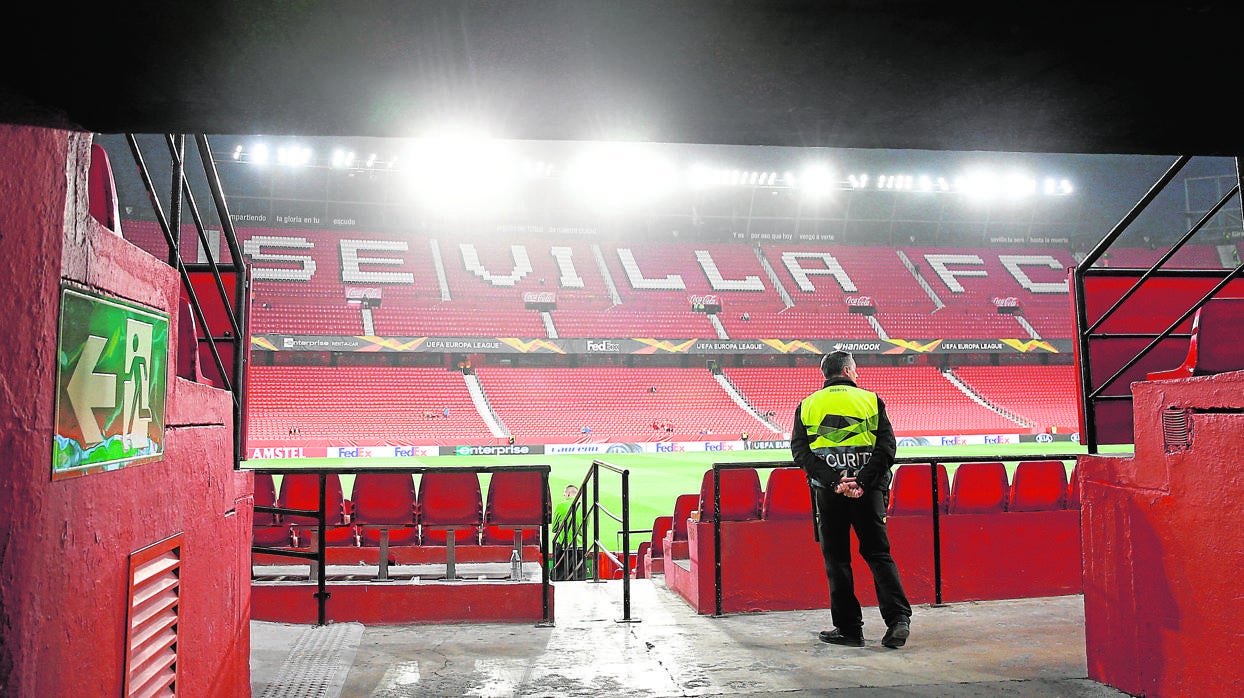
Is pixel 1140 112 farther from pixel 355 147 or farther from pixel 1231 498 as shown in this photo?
pixel 355 147

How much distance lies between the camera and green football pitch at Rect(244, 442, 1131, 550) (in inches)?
545

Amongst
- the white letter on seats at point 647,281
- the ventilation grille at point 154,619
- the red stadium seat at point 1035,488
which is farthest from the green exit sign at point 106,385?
the white letter on seats at point 647,281

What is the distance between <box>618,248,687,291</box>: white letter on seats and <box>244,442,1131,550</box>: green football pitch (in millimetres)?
11451

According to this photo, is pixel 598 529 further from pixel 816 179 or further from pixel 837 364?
pixel 816 179

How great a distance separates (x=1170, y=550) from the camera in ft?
11.4

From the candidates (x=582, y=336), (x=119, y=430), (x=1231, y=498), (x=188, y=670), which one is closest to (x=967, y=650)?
(x=1231, y=498)

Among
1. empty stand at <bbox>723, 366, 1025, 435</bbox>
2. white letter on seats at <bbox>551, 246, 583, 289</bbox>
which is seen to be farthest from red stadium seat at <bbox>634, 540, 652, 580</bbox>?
white letter on seats at <bbox>551, 246, 583, 289</bbox>

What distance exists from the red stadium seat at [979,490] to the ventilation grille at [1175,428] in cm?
255

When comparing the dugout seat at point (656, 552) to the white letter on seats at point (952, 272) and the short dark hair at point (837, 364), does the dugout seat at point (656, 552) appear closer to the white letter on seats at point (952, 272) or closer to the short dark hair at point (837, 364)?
the short dark hair at point (837, 364)

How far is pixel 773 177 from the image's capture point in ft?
121

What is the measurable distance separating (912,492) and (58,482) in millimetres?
5490

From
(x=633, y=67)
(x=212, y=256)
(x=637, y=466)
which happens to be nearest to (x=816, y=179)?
(x=637, y=466)

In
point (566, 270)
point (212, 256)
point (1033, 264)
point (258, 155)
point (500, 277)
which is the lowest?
point (212, 256)

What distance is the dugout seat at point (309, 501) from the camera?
577 centimetres
